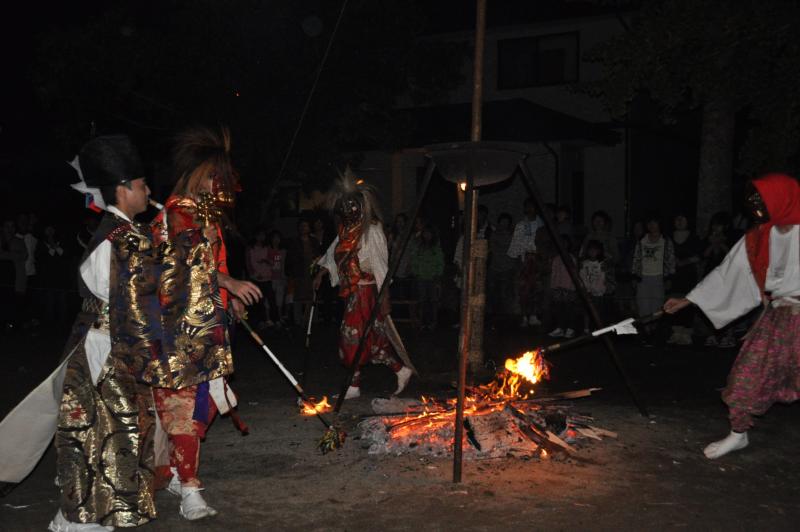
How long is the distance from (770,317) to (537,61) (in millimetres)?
15001

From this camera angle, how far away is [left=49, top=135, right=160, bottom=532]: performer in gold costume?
4145 mm

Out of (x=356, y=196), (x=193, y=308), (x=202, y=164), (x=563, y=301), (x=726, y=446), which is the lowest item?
(x=726, y=446)

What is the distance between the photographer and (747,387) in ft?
18.6

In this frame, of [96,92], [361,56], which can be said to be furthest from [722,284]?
[96,92]

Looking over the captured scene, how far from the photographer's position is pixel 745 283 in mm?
5988

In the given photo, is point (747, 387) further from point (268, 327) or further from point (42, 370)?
point (268, 327)

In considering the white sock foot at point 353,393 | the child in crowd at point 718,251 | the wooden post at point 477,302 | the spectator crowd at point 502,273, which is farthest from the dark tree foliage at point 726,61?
the white sock foot at point 353,393

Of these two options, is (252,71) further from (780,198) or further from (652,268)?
(780,198)

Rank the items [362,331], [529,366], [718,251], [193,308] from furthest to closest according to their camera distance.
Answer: [718,251] → [362,331] → [529,366] → [193,308]

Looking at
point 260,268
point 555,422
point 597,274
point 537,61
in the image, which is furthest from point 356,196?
point 537,61

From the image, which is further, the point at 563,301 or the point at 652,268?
the point at 563,301

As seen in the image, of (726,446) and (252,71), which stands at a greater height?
(252,71)

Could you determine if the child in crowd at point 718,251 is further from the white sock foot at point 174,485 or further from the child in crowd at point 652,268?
the white sock foot at point 174,485

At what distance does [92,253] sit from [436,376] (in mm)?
5240
